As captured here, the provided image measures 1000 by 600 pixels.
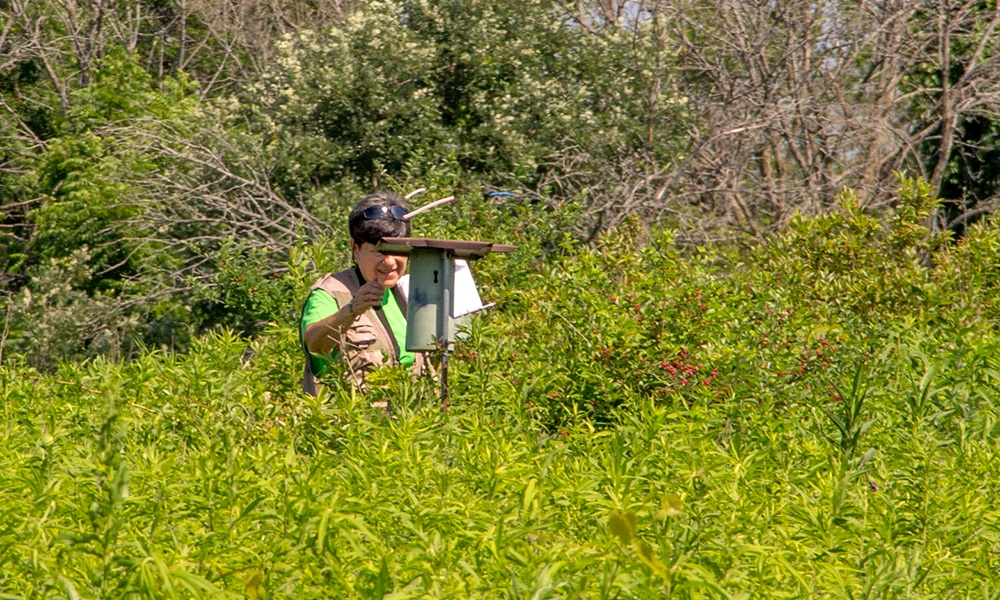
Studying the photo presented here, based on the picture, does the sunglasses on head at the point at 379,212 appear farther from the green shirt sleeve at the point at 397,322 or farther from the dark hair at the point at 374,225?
the green shirt sleeve at the point at 397,322

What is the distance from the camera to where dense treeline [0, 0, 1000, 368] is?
38.6ft

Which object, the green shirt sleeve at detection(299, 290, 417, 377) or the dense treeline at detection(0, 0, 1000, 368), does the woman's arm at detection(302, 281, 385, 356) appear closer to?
the green shirt sleeve at detection(299, 290, 417, 377)

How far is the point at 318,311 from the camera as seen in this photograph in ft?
16.4

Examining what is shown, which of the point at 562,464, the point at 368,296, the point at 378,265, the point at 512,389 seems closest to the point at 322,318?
the point at 378,265

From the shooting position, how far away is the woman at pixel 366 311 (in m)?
4.91

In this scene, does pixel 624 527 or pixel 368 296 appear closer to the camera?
pixel 624 527

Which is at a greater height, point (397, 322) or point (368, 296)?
point (368, 296)

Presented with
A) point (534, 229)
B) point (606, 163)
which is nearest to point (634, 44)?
point (606, 163)

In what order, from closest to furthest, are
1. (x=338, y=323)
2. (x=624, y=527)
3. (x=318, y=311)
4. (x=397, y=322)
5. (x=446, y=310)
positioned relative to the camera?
(x=624, y=527) → (x=338, y=323) → (x=446, y=310) → (x=318, y=311) → (x=397, y=322)

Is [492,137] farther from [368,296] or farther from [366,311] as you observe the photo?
[368,296]

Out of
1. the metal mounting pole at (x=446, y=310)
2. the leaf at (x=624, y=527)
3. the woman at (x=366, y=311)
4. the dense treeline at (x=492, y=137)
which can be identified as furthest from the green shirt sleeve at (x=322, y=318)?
the dense treeline at (x=492, y=137)

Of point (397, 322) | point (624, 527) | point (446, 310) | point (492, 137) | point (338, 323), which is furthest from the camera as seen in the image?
point (492, 137)

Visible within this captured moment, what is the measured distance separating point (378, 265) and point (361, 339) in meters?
0.30

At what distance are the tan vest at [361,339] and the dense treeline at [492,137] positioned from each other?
14.8ft
